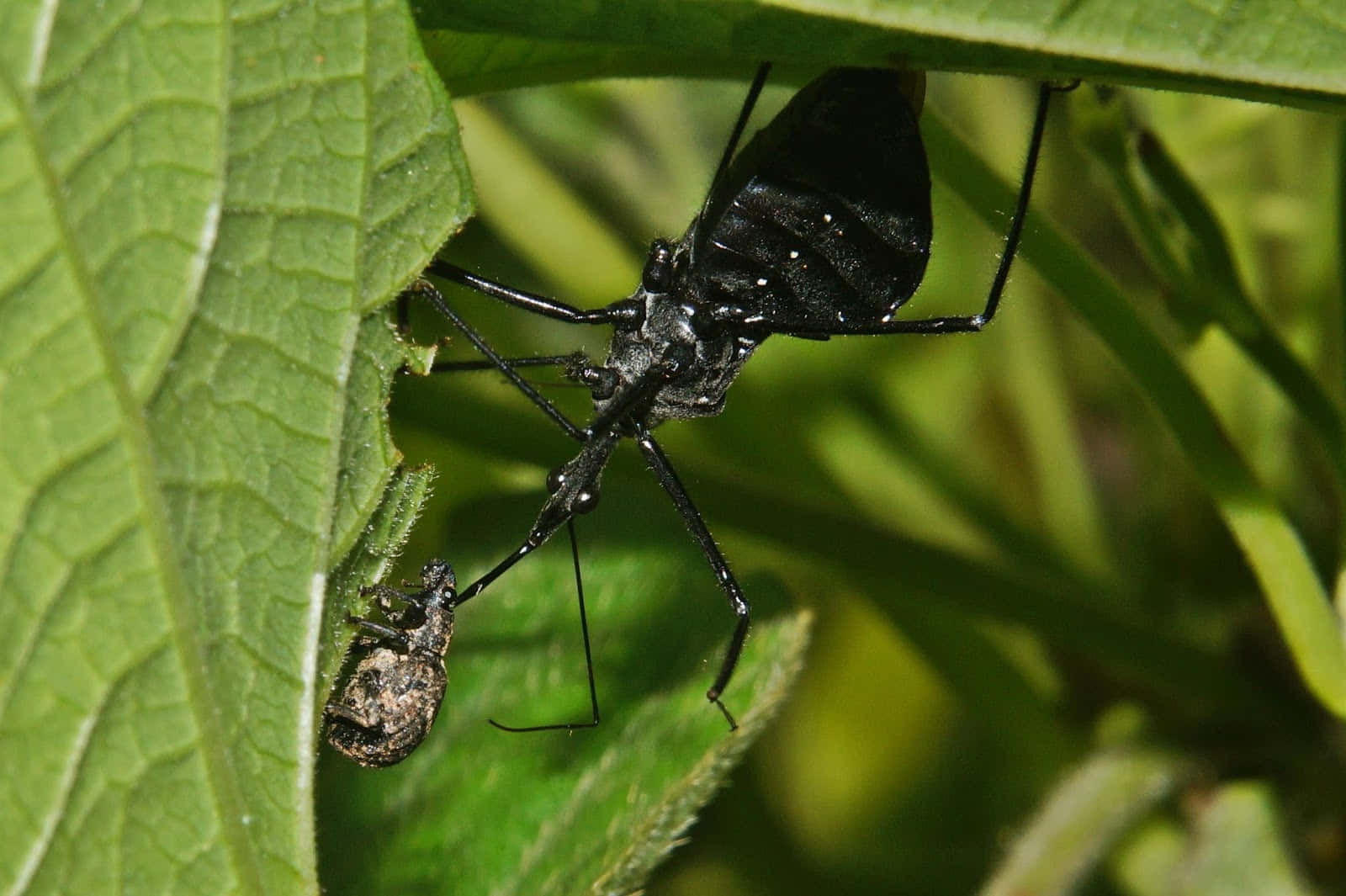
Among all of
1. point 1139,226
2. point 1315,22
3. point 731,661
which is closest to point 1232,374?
point 1139,226

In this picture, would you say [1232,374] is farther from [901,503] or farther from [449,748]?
[449,748]

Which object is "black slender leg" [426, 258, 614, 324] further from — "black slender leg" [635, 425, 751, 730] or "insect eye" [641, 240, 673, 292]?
"black slender leg" [635, 425, 751, 730]

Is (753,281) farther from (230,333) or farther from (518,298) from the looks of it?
(230,333)

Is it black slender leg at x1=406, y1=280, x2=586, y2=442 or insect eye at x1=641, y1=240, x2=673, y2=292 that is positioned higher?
insect eye at x1=641, y1=240, x2=673, y2=292

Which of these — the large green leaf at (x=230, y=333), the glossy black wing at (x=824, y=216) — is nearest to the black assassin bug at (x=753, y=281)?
the glossy black wing at (x=824, y=216)

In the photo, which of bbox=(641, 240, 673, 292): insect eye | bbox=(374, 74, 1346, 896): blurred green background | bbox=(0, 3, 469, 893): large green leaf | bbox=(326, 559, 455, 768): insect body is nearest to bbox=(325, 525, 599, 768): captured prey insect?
bbox=(326, 559, 455, 768): insect body

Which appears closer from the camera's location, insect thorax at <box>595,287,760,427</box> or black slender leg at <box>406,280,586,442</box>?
black slender leg at <box>406,280,586,442</box>

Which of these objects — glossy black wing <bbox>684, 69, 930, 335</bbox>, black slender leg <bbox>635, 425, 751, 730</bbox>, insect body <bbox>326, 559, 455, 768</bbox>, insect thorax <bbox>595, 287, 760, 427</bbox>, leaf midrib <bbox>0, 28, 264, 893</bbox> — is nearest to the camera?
leaf midrib <bbox>0, 28, 264, 893</bbox>

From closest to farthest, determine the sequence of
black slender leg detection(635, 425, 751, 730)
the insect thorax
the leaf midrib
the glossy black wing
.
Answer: the leaf midrib → the glossy black wing → black slender leg detection(635, 425, 751, 730) → the insect thorax

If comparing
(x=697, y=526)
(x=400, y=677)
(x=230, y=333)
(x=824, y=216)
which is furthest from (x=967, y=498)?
(x=230, y=333)
